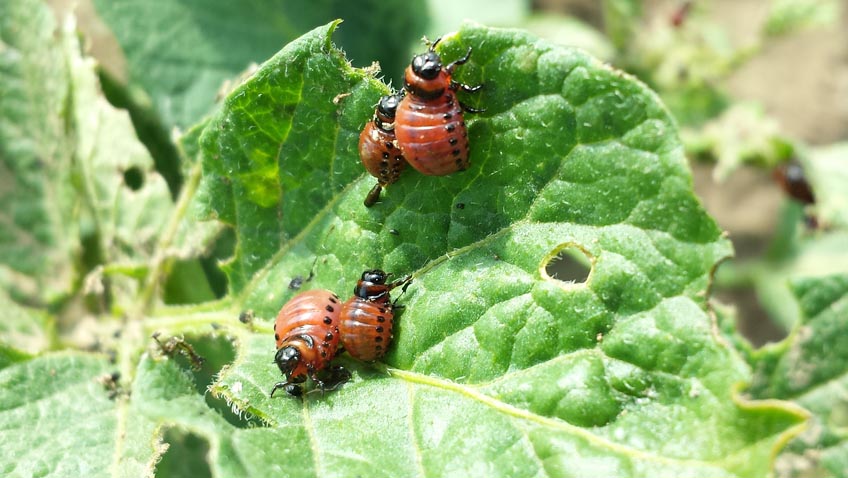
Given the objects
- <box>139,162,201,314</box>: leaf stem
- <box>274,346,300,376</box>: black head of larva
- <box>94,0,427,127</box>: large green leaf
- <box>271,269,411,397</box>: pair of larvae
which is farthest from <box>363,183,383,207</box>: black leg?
<box>94,0,427,127</box>: large green leaf

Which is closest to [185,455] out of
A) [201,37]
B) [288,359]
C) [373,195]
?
[288,359]

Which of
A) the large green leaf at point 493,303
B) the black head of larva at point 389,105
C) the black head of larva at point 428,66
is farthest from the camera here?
the black head of larva at point 389,105

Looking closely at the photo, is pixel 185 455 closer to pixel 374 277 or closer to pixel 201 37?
pixel 374 277

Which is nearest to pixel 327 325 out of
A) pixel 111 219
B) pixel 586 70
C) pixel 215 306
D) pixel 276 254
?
pixel 276 254

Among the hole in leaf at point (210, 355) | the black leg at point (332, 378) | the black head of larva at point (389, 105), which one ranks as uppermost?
the black head of larva at point (389, 105)

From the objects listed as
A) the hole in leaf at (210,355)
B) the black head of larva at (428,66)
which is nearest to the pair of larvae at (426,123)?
the black head of larva at (428,66)

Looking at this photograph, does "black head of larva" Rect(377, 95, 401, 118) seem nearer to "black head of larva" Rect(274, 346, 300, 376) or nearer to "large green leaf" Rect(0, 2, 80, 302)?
"black head of larva" Rect(274, 346, 300, 376)

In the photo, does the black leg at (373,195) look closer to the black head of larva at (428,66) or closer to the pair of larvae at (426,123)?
the pair of larvae at (426,123)

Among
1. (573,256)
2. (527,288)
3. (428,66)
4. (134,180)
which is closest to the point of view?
(428,66)
